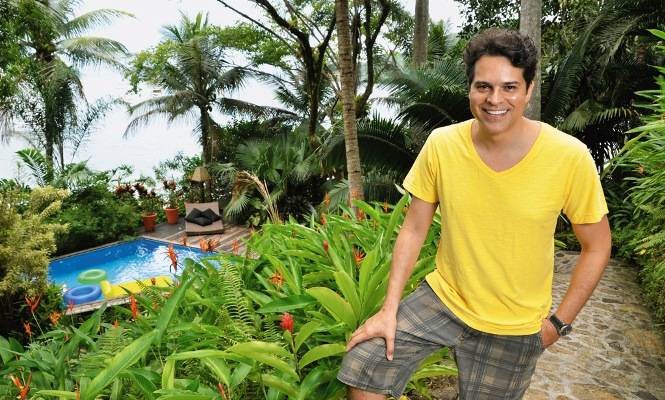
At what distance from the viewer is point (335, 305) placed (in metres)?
1.51

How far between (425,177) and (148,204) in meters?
13.5

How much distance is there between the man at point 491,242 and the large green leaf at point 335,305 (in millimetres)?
191

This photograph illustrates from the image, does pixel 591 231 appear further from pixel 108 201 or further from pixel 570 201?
pixel 108 201

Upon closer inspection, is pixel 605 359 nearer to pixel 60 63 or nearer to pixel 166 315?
pixel 166 315

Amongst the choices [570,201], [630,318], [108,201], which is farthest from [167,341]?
[108,201]

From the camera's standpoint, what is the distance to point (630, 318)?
3816mm

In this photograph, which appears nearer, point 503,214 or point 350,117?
point 503,214

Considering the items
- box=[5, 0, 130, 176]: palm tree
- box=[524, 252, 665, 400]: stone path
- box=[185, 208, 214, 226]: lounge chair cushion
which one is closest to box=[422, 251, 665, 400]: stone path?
box=[524, 252, 665, 400]: stone path

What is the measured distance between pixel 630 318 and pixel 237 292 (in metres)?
3.47

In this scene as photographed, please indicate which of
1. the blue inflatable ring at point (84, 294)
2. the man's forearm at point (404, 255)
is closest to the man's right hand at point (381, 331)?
the man's forearm at point (404, 255)

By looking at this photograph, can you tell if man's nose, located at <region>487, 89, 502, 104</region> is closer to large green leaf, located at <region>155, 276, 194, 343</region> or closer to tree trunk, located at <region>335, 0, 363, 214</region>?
large green leaf, located at <region>155, 276, 194, 343</region>

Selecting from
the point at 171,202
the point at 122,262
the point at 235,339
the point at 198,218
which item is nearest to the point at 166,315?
the point at 235,339

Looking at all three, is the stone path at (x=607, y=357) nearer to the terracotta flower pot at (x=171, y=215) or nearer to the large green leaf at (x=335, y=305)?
the large green leaf at (x=335, y=305)

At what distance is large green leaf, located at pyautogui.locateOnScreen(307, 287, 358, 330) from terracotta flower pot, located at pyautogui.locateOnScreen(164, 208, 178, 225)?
42.1 ft
